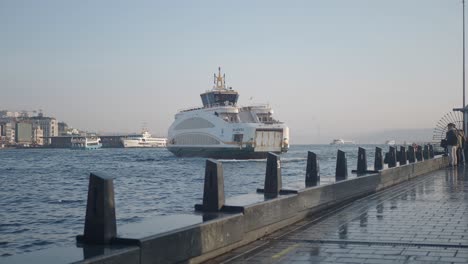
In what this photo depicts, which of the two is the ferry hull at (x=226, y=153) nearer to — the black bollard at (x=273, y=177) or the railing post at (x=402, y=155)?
the railing post at (x=402, y=155)

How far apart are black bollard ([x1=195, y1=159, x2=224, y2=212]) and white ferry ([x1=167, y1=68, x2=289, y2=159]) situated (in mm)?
65713

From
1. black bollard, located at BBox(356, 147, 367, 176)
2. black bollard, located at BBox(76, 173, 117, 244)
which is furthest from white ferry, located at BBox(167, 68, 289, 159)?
black bollard, located at BBox(76, 173, 117, 244)

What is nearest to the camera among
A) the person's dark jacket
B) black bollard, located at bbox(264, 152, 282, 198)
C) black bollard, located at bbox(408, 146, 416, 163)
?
black bollard, located at bbox(264, 152, 282, 198)

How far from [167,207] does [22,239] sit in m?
7.27

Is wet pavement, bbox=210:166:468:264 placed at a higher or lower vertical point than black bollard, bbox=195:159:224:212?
lower

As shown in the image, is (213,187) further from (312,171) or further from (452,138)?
(452,138)

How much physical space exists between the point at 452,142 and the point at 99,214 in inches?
928

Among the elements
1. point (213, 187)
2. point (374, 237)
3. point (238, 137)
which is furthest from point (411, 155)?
point (238, 137)

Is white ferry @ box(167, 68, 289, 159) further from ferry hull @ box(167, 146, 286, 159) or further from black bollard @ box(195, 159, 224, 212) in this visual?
black bollard @ box(195, 159, 224, 212)

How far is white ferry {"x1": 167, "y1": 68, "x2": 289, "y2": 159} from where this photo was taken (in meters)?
74.7

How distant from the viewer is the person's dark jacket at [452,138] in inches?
1035

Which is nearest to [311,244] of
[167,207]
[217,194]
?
[217,194]

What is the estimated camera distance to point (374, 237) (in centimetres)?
866

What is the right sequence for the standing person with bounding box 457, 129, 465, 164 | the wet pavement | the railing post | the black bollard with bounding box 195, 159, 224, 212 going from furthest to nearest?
the standing person with bounding box 457, 129, 465, 164 → the railing post → the black bollard with bounding box 195, 159, 224, 212 → the wet pavement
